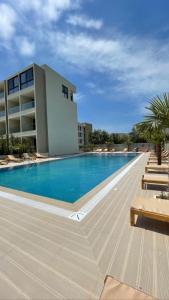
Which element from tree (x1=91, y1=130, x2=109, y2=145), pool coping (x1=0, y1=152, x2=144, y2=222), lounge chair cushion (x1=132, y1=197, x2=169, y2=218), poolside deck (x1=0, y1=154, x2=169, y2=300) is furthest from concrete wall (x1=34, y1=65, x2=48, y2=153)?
tree (x1=91, y1=130, x2=109, y2=145)

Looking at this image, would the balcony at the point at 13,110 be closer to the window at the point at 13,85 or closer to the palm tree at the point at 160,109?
the window at the point at 13,85

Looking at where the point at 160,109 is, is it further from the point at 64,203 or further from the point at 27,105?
the point at 27,105

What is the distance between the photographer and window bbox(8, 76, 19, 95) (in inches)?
905

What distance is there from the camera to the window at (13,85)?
75.4ft

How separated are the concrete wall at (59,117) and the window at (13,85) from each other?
448 centimetres

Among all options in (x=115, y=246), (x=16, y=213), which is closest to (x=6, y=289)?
(x=115, y=246)

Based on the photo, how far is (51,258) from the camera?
238 cm

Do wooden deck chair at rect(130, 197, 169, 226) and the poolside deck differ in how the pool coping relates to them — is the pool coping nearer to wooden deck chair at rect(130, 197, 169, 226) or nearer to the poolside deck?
the poolside deck

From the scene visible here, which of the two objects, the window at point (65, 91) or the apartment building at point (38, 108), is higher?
the window at point (65, 91)

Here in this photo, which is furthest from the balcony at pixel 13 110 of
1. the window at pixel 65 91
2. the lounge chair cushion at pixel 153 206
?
the lounge chair cushion at pixel 153 206

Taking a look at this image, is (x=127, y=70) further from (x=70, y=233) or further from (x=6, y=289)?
(x=6, y=289)

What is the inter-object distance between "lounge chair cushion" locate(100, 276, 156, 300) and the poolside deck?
39 cm

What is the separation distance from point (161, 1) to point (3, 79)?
23650mm

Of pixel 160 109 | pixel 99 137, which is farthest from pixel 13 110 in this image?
pixel 99 137
